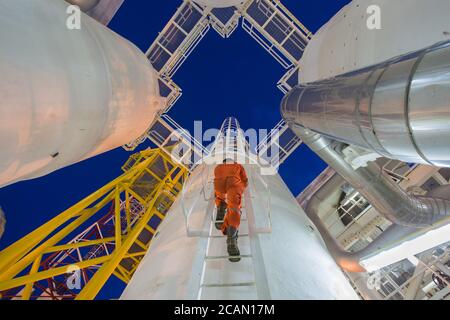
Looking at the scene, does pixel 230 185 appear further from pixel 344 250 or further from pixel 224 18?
Result: pixel 224 18

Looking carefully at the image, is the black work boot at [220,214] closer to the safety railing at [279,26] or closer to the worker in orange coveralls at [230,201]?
the worker in orange coveralls at [230,201]

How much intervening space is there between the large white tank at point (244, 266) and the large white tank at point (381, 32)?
2865 mm

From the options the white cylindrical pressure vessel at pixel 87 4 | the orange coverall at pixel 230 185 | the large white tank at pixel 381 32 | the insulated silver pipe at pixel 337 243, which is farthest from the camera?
the insulated silver pipe at pixel 337 243

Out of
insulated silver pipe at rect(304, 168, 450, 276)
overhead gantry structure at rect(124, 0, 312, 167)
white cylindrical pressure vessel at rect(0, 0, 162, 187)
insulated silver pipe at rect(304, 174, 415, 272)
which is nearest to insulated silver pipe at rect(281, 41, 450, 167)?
white cylindrical pressure vessel at rect(0, 0, 162, 187)

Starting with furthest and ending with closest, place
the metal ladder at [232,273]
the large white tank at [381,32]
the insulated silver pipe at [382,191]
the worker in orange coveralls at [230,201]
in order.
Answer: the insulated silver pipe at [382,191]
the large white tank at [381,32]
the worker in orange coveralls at [230,201]
the metal ladder at [232,273]

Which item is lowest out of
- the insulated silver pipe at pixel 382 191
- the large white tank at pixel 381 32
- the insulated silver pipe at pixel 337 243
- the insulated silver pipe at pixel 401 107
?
the insulated silver pipe at pixel 337 243

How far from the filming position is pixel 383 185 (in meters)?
6.40

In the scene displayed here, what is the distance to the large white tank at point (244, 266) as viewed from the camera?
94.9 inches

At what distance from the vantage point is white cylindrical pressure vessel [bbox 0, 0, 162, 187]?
2.79 meters

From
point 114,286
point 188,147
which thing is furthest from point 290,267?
point 114,286

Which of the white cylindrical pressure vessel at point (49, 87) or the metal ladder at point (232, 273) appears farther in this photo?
the white cylindrical pressure vessel at point (49, 87)

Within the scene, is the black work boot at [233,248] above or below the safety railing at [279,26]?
below

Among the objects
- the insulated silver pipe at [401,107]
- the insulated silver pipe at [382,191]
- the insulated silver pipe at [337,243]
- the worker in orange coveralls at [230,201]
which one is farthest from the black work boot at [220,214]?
the insulated silver pipe at [337,243]
